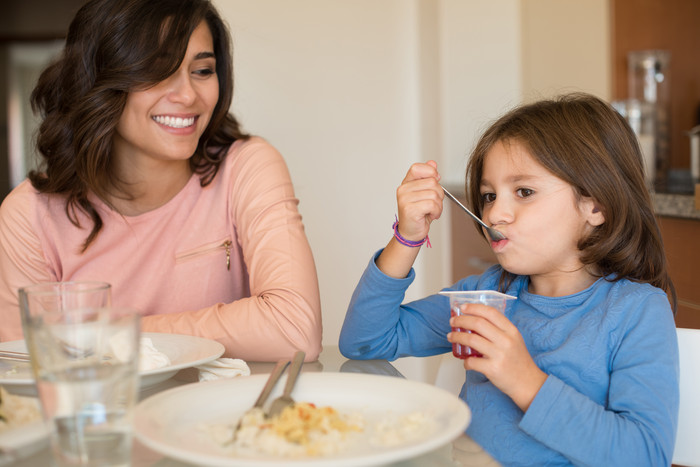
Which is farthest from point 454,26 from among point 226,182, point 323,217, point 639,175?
point 639,175

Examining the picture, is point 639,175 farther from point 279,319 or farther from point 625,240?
point 279,319

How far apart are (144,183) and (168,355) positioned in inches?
32.2

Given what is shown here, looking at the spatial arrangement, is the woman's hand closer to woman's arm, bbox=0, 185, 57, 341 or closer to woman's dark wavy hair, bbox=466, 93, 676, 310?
Answer: woman's dark wavy hair, bbox=466, 93, 676, 310

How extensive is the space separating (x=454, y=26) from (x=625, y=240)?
2616mm

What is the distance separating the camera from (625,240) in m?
1.28

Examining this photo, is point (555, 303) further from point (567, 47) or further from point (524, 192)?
point (567, 47)

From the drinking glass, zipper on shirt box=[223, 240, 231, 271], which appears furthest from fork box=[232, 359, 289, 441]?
zipper on shirt box=[223, 240, 231, 271]

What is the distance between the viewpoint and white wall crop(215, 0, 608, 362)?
3246 mm

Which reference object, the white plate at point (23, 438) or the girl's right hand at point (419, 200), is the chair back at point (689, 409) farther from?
the white plate at point (23, 438)

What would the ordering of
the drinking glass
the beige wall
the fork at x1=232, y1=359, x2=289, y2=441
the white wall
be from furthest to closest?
1. the beige wall
2. the white wall
3. the fork at x1=232, y1=359, x2=289, y2=441
4. the drinking glass

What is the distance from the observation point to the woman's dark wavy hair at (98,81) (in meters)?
1.65

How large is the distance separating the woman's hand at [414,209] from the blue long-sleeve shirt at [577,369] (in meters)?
0.04

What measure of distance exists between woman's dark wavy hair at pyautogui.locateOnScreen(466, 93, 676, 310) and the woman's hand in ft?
0.52

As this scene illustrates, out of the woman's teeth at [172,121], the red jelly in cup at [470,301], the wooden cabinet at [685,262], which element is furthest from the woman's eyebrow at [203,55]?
the wooden cabinet at [685,262]
